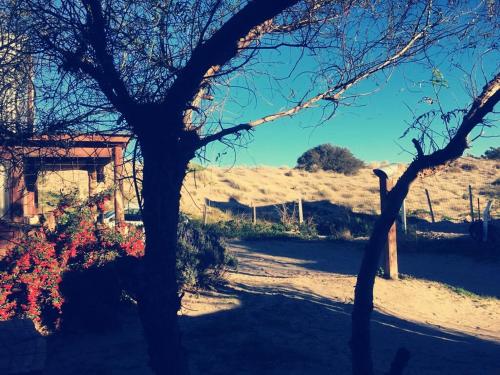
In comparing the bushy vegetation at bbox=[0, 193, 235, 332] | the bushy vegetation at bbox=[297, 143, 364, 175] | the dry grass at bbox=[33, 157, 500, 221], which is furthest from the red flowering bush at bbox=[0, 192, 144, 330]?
the bushy vegetation at bbox=[297, 143, 364, 175]

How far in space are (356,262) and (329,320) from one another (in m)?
5.47

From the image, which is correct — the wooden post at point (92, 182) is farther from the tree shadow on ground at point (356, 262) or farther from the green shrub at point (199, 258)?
the tree shadow on ground at point (356, 262)

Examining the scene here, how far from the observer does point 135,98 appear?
372 cm

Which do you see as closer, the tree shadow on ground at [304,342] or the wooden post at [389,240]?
the tree shadow on ground at [304,342]

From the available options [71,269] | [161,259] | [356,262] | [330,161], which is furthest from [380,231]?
[330,161]

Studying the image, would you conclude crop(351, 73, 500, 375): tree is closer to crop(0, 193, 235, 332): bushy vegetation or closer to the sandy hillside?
crop(0, 193, 235, 332): bushy vegetation

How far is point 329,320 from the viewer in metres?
8.02

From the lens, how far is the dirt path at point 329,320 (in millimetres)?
6309

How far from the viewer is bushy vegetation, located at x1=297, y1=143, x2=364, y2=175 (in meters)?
49.4

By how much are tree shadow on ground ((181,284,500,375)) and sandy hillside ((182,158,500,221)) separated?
16.0m

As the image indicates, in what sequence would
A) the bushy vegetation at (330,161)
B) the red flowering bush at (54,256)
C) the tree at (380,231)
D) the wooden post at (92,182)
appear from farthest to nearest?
the bushy vegetation at (330,161)
the wooden post at (92,182)
the red flowering bush at (54,256)
the tree at (380,231)

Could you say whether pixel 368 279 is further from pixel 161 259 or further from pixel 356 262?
pixel 356 262

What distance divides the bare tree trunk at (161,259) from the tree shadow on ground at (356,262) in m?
8.51

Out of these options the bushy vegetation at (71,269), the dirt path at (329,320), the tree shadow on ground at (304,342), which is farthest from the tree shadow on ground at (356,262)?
the bushy vegetation at (71,269)
